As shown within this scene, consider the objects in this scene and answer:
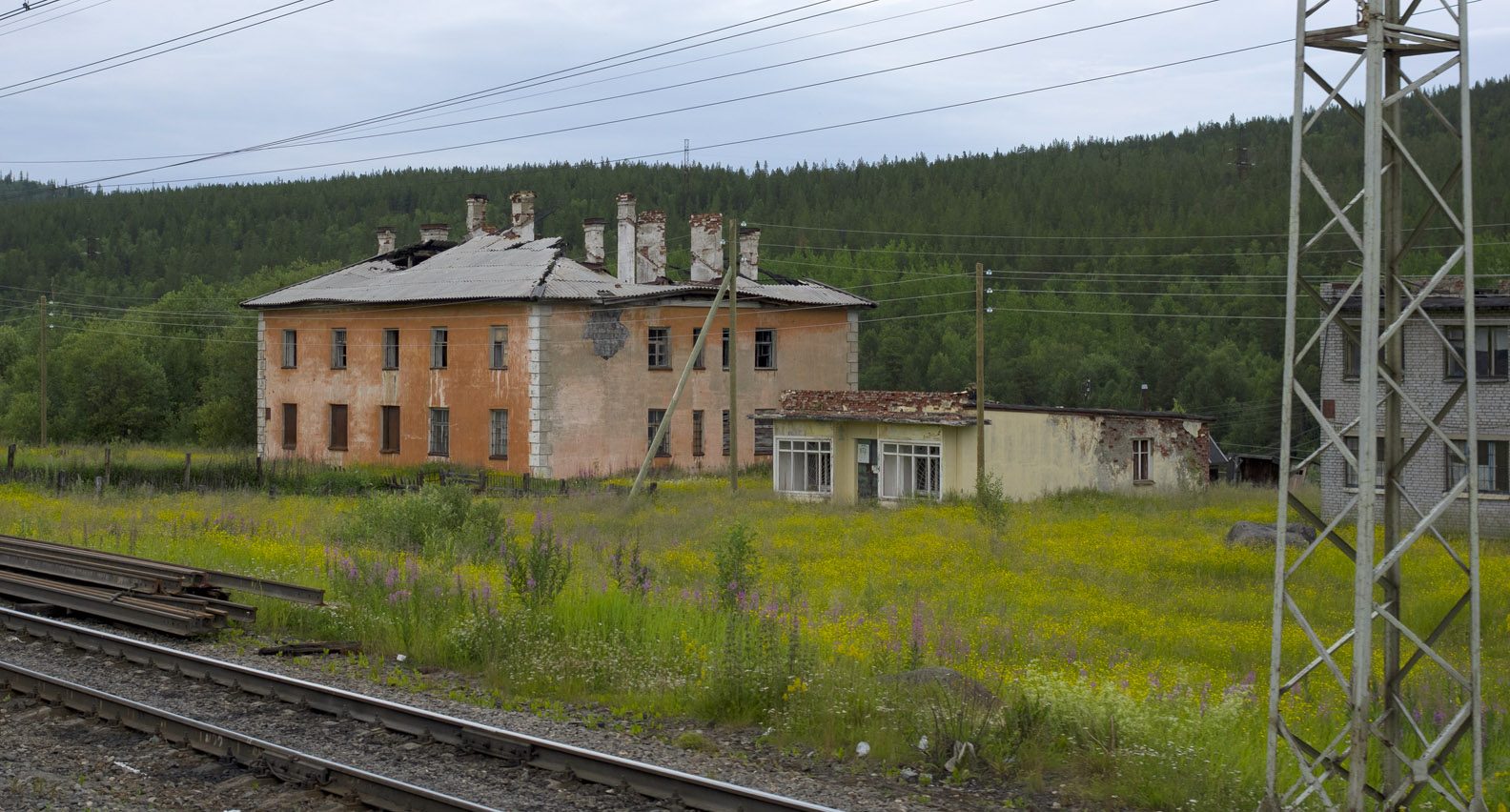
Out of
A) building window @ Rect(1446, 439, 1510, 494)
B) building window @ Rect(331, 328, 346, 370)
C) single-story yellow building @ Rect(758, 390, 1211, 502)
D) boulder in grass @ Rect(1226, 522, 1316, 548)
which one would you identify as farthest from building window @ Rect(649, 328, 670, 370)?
building window @ Rect(1446, 439, 1510, 494)

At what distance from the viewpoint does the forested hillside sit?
210 feet

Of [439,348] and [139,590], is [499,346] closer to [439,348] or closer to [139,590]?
[439,348]

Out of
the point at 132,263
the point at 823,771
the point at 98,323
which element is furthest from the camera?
the point at 132,263

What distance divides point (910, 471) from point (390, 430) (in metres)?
18.2

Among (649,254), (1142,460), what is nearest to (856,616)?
(1142,460)

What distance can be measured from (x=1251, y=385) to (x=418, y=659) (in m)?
76.7

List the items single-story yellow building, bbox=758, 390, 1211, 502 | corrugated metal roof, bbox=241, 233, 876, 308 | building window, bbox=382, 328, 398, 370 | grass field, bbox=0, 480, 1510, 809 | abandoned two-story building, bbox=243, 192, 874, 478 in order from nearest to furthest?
1. grass field, bbox=0, 480, 1510, 809
2. single-story yellow building, bbox=758, 390, 1211, 502
3. abandoned two-story building, bbox=243, 192, 874, 478
4. corrugated metal roof, bbox=241, 233, 876, 308
5. building window, bbox=382, 328, 398, 370

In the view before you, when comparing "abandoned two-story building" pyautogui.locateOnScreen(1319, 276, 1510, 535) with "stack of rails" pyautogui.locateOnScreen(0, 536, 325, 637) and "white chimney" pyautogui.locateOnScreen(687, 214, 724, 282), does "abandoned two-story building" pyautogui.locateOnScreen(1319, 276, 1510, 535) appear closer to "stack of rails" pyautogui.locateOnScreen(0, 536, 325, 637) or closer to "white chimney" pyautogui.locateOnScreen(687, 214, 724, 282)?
"white chimney" pyautogui.locateOnScreen(687, 214, 724, 282)

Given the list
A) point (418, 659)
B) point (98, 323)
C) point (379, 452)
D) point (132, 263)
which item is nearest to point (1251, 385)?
point (379, 452)

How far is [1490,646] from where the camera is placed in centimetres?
1561

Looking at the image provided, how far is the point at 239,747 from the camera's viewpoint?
29.0 ft

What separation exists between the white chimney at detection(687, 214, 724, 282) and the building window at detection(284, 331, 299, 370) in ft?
46.9

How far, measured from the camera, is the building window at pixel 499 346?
39344 mm

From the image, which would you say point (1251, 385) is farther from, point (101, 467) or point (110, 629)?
point (110, 629)
